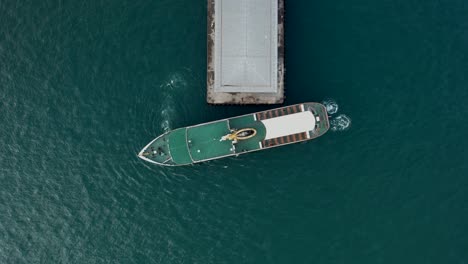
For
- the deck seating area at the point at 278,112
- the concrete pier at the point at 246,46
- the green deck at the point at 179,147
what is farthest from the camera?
the green deck at the point at 179,147

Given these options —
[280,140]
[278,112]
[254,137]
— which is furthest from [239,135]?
[278,112]

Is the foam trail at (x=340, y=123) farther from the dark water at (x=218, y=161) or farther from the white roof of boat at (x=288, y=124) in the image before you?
the white roof of boat at (x=288, y=124)

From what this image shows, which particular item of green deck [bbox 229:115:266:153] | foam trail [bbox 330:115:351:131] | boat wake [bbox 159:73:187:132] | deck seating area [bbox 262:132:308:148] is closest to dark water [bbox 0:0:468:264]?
boat wake [bbox 159:73:187:132]

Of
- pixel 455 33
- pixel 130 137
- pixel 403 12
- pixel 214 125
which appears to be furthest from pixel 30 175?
pixel 455 33

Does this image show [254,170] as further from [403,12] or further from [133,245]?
[403,12]

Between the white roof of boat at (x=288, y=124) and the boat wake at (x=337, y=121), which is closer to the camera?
the white roof of boat at (x=288, y=124)

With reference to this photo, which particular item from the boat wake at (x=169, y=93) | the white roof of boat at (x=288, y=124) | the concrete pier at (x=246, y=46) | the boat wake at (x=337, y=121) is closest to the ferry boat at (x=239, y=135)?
the white roof of boat at (x=288, y=124)

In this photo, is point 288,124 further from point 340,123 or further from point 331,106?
point 340,123
